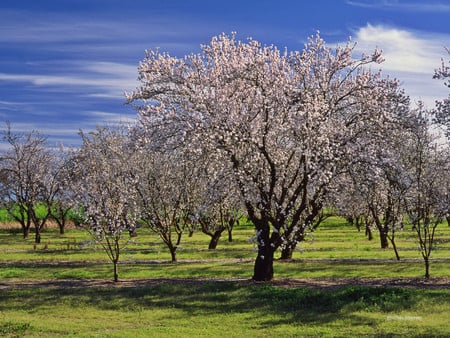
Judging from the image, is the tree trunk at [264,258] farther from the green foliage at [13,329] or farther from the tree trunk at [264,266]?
the green foliage at [13,329]

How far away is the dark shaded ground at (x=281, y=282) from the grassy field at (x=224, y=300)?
0.05m

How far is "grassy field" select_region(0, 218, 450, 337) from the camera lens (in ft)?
62.8

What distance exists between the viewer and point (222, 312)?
2223 centimetres

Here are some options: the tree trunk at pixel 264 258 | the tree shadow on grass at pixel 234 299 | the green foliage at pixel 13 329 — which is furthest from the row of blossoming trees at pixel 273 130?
the green foliage at pixel 13 329

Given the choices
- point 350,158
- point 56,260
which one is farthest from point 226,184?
point 56,260

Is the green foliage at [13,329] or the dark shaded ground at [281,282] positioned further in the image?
the dark shaded ground at [281,282]

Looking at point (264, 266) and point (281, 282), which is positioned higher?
point (264, 266)

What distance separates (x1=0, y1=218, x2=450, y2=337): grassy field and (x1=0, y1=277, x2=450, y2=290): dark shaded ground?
54mm

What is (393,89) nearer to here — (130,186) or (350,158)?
(350,158)

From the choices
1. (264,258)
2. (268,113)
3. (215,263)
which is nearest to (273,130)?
(268,113)

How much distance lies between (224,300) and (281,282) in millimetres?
5693

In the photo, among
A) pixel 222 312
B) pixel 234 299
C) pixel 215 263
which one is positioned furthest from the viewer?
pixel 215 263

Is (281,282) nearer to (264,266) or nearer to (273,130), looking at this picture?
(264,266)

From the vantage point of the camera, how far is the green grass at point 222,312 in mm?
18766
